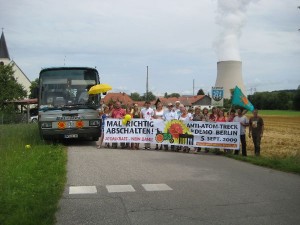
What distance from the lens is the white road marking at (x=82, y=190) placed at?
7.58 m

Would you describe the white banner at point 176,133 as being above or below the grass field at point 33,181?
above

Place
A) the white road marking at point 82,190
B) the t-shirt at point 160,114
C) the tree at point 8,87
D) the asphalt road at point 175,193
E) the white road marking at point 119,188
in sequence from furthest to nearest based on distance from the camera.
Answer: the tree at point 8,87
the t-shirt at point 160,114
the white road marking at point 119,188
the white road marking at point 82,190
the asphalt road at point 175,193

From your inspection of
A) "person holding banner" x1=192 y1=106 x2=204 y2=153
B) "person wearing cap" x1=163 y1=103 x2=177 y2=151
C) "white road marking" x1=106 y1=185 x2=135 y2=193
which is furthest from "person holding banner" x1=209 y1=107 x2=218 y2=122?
"white road marking" x1=106 y1=185 x2=135 y2=193

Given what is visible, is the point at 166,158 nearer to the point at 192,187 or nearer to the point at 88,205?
the point at 192,187

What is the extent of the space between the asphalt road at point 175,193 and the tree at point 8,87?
4117 cm

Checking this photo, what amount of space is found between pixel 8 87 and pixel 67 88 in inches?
1479

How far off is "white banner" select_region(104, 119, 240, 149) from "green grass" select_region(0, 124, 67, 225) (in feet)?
10.7

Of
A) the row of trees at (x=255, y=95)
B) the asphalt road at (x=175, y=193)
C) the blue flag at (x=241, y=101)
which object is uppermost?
the row of trees at (x=255, y=95)

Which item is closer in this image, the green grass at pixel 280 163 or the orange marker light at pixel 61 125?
the green grass at pixel 280 163

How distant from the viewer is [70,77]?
52.6ft

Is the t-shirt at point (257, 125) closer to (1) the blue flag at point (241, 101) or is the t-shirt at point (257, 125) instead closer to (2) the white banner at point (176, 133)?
(2) the white banner at point (176, 133)

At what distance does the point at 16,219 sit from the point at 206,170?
226 inches

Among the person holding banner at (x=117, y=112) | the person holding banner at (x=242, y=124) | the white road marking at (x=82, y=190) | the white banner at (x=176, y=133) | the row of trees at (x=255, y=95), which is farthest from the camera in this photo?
the row of trees at (x=255, y=95)

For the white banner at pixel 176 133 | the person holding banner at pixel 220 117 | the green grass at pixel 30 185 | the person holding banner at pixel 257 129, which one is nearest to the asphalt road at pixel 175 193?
the green grass at pixel 30 185
